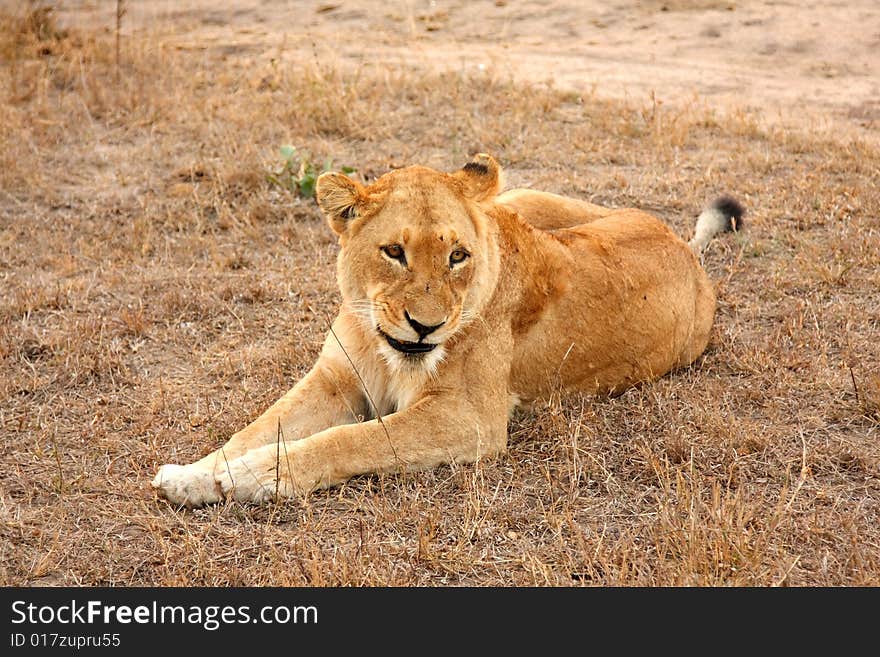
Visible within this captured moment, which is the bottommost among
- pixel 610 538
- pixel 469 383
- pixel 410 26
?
pixel 610 538

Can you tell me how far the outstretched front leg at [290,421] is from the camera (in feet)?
12.2


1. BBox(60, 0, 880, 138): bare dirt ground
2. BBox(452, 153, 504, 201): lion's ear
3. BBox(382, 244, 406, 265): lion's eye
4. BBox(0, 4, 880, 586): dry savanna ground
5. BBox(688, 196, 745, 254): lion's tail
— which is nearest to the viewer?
BBox(0, 4, 880, 586): dry savanna ground

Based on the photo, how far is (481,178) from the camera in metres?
4.07

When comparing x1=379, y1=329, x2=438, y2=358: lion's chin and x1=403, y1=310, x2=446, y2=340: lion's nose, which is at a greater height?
x1=403, y1=310, x2=446, y2=340: lion's nose

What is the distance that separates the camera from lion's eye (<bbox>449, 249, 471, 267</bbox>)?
3834mm

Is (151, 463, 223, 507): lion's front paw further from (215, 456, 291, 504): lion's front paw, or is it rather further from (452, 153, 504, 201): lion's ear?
(452, 153, 504, 201): lion's ear

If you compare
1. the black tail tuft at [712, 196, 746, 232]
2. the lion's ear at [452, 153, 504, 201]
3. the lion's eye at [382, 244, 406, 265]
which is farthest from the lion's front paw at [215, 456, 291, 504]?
the black tail tuft at [712, 196, 746, 232]

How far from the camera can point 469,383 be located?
406 cm

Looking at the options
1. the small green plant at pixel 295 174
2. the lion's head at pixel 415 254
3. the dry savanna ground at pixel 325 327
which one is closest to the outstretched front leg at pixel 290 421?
the dry savanna ground at pixel 325 327

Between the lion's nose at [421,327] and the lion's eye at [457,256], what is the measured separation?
10.5 inches

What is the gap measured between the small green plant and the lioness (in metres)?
2.66

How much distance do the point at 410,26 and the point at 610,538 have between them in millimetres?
9243

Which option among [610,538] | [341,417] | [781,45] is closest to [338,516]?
[341,417]

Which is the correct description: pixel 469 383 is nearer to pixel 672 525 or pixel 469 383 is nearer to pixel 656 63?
pixel 672 525
